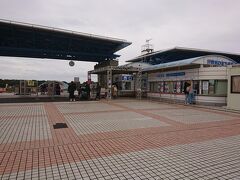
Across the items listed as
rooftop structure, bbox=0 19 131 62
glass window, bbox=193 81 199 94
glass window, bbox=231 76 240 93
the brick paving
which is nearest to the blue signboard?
rooftop structure, bbox=0 19 131 62

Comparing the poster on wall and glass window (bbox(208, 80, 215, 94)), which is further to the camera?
the poster on wall

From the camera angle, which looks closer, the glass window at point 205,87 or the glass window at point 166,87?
the glass window at point 205,87

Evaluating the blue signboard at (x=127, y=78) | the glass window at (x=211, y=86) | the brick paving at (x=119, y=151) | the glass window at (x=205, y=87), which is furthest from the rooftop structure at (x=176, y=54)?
the brick paving at (x=119, y=151)

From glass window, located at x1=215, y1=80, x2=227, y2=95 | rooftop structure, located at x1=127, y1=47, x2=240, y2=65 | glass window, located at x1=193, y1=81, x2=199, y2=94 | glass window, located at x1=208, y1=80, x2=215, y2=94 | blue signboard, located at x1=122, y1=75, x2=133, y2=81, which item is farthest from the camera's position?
rooftop structure, located at x1=127, y1=47, x2=240, y2=65

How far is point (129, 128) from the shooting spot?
872 centimetres

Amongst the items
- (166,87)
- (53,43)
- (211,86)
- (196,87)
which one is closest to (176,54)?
(166,87)

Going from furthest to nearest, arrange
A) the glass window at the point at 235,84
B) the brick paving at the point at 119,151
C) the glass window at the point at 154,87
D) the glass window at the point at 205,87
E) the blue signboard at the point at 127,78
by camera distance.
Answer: the blue signboard at the point at 127,78 → the glass window at the point at 154,87 → the glass window at the point at 205,87 → the glass window at the point at 235,84 → the brick paving at the point at 119,151

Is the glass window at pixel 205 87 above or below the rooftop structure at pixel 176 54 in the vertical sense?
below

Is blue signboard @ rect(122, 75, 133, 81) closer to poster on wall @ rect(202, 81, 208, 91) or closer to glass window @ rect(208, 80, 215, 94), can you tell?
poster on wall @ rect(202, 81, 208, 91)

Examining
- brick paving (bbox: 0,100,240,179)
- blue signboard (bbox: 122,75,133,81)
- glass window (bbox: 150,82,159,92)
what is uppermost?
blue signboard (bbox: 122,75,133,81)

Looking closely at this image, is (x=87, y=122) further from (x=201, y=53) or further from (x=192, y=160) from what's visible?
(x=201, y=53)

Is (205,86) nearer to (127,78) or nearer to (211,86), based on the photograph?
(211,86)

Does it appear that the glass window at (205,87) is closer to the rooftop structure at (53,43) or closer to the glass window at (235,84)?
the glass window at (235,84)

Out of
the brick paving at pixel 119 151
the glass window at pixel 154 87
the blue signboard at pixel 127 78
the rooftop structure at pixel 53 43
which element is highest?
the rooftop structure at pixel 53 43
